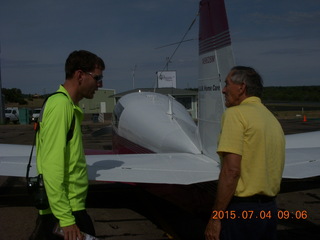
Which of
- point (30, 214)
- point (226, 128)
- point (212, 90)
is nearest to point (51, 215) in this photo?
point (226, 128)

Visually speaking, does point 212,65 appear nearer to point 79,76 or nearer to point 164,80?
point 79,76

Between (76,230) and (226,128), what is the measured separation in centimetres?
97

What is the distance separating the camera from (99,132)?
1027cm

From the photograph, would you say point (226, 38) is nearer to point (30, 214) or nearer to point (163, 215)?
point (163, 215)

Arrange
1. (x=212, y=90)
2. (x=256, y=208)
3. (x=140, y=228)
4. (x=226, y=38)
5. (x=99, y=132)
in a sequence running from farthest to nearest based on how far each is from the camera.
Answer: (x=99, y=132), (x=140, y=228), (x=212, y=90), (x=226, y=38), (x=256, y=208)

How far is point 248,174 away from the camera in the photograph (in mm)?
2078

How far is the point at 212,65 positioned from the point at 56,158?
9.71 feet

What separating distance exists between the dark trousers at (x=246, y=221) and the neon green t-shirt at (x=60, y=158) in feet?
2.78

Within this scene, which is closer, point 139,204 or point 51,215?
point 51,215

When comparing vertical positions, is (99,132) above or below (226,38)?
below

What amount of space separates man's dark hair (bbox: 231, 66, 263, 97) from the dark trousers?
649 millimetres

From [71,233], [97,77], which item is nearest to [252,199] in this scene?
[71,233]

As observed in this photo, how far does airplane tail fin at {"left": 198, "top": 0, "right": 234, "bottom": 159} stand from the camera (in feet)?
13.9

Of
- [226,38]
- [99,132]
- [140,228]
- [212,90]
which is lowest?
[140,228]
